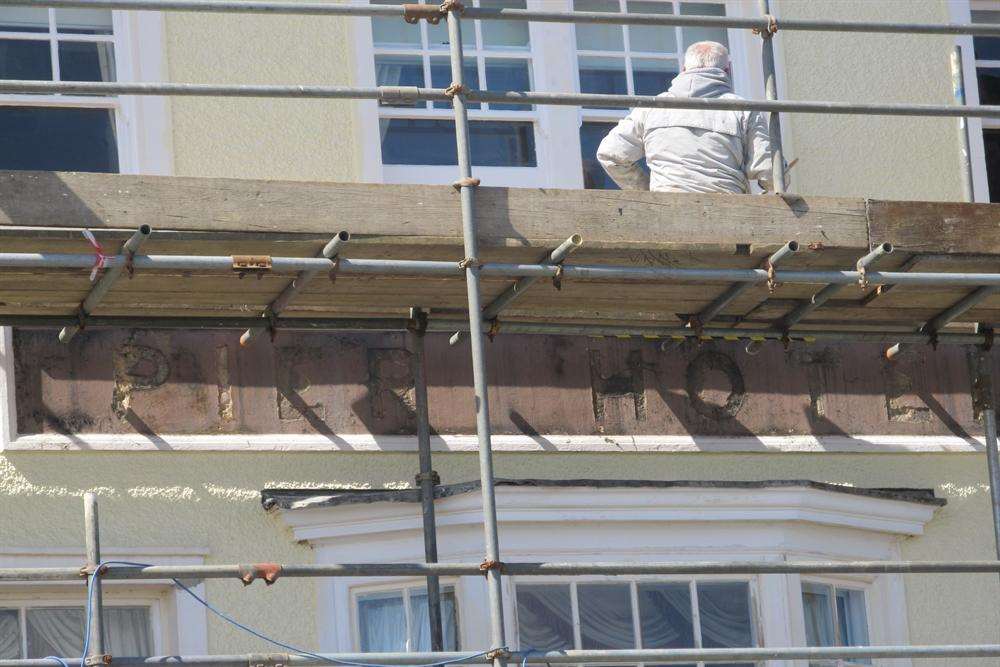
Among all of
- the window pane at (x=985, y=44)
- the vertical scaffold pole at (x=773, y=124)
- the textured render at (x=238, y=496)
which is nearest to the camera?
the vertical scaffold pole at (x=773, y=124)

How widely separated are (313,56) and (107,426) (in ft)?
7.87

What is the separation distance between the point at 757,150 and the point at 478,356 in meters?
2.22

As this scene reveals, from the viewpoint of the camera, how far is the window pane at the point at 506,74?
36.7 feet

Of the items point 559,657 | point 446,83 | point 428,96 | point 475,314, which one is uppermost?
point 446,83

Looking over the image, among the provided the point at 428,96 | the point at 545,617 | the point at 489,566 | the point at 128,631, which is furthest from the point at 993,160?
the point at 128,631

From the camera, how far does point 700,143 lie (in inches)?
377

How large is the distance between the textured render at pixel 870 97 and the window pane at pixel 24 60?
4.02 m

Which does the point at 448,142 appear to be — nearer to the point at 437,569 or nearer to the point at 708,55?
the point at 708,55

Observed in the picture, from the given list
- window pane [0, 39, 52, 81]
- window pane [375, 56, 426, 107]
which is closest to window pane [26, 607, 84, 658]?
window pane [0, 39, 52, 81]

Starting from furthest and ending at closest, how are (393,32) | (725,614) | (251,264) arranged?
(393,32) → (725,614) → (251,264)

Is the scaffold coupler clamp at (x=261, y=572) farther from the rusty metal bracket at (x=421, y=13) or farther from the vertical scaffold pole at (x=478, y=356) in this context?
the rusty metal bracket at (x=421, y=13)

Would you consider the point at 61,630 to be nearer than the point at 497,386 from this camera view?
Yes

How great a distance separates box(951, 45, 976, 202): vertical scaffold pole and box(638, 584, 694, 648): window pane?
110 inches

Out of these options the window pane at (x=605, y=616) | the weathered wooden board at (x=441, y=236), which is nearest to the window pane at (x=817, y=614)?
the window pane at (x=605, y=616)
